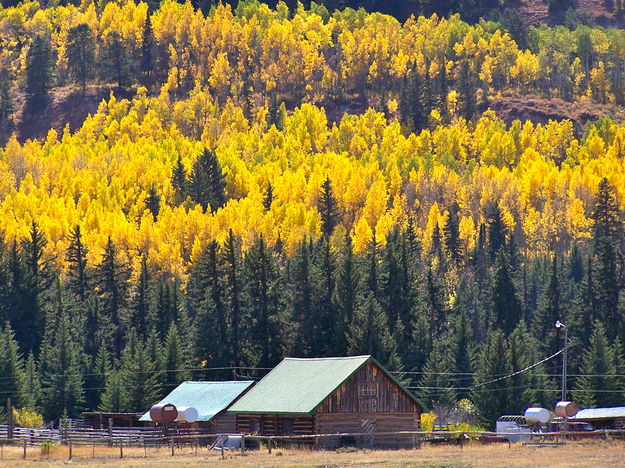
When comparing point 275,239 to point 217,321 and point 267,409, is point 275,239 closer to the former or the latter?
point 217,321

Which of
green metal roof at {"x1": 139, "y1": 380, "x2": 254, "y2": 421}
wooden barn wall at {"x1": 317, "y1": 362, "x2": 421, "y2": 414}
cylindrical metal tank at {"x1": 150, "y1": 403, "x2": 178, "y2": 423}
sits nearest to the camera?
wooden barn wall at {"x1": 317, "y1": 362, "x2": 421, "y2": 414}

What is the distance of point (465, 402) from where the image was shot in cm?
10775

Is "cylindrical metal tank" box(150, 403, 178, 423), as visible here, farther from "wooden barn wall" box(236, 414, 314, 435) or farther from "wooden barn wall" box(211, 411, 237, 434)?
"wooden barn wall" box(236, 414, 314, 435)

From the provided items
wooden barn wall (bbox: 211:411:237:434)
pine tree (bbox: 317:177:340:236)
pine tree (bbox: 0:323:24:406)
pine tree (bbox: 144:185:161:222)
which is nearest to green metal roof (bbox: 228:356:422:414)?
wooden barn wall (bbox: 211:411:237:434)

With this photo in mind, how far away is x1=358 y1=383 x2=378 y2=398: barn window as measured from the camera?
7800 cm

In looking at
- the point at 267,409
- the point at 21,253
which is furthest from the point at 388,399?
the point at 21,253

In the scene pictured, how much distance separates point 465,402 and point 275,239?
7465 cm

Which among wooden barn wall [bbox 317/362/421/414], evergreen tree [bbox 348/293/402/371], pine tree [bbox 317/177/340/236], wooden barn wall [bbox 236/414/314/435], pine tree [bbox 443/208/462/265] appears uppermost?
pine tree [bbox 317/177/340/236]

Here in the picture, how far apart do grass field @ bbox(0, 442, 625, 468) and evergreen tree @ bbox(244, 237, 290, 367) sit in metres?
40.4

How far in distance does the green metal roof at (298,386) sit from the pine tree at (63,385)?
82.6ft

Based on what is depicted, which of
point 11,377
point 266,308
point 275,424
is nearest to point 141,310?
point 266,308

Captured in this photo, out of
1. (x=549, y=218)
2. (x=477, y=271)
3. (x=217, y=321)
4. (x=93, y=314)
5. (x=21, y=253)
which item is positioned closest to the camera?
(x=217, y=321)

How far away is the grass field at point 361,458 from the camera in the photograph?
5700cm

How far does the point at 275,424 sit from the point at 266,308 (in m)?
37.2
